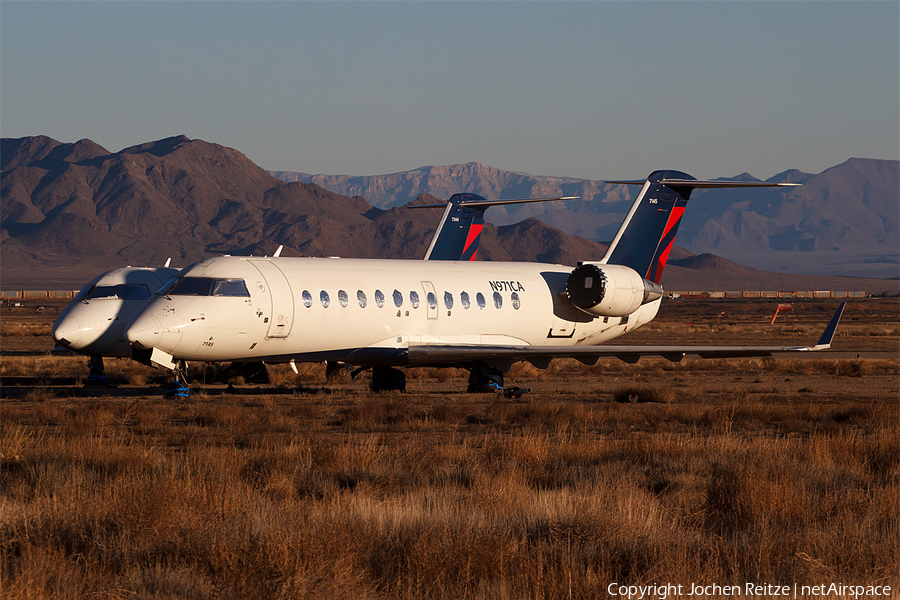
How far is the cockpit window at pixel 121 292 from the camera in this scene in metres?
27.6

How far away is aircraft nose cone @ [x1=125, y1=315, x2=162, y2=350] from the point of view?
2244 centimetres

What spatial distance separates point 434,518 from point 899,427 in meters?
11.8

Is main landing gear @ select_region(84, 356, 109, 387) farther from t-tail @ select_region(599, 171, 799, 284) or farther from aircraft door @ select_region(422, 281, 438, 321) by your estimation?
t-tail @ select_region(599, 171, 799, 284)

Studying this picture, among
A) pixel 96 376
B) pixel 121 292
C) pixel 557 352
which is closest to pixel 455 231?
pixel 557 352

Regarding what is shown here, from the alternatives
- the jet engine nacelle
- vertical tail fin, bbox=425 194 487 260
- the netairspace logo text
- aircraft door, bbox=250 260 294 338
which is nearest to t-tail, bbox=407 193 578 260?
vertical tail fin, bbox=425 194 487 260

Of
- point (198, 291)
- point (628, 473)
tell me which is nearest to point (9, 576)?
point (628, 473)

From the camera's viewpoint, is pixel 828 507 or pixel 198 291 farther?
pixel 198 291

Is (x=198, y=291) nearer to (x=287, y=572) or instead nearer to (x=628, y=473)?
(x=628, y=473)

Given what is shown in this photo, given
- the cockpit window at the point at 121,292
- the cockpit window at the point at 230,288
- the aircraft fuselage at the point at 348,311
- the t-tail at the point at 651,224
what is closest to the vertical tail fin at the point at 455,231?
the aircraft fuselage at the point at 348,311

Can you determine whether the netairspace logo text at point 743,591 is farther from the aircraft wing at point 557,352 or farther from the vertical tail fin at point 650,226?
the vertical tail fin at point 650,226

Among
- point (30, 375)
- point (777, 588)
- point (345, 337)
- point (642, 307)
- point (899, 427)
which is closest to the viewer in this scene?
point (777, 588)

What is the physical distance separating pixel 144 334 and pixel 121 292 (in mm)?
5812

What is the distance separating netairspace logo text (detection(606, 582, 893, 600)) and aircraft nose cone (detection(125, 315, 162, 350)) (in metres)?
15.9

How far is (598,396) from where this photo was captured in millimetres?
27500
